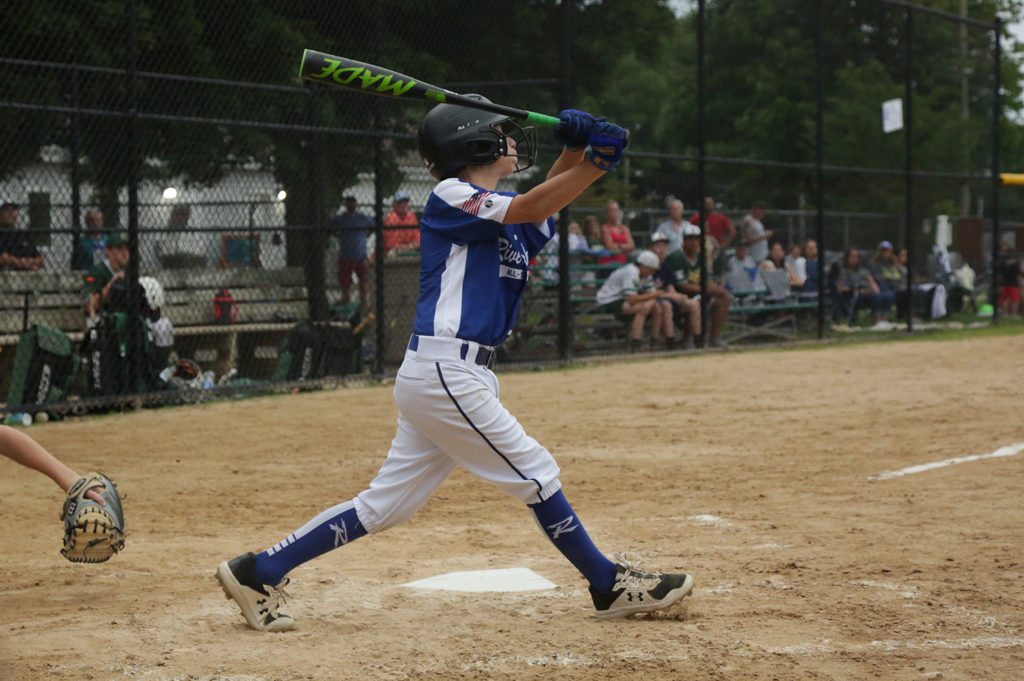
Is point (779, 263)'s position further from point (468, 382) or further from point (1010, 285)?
point (468, 382)

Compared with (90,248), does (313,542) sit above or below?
below

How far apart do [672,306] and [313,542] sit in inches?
390

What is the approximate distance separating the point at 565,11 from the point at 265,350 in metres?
4.63

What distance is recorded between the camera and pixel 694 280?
44.5 feet

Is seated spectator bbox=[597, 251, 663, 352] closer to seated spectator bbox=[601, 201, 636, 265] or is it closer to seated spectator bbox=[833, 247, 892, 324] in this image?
seated spectator bbox=[601, 201, 636, 265]

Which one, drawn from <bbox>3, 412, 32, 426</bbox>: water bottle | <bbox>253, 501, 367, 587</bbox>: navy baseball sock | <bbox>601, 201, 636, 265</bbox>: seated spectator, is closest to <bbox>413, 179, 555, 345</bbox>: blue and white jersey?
<bbox>253, 501, 367, 587</bbox>: navy baseball sock

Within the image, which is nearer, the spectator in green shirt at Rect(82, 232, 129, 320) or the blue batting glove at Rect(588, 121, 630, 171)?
the blue batting glove at Rect(588, 121, 630, 171)

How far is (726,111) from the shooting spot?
100ft

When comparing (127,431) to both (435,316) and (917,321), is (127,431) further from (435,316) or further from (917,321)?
(917,321)

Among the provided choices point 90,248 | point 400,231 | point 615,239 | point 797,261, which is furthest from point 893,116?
point 90,248

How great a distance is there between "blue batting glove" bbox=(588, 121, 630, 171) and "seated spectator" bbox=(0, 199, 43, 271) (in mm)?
7745

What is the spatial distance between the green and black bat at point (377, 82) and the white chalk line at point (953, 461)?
3.31 metres

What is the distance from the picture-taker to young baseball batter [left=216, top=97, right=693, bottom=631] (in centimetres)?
362

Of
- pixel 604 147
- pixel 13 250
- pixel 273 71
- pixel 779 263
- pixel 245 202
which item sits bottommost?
pixel 779 263
